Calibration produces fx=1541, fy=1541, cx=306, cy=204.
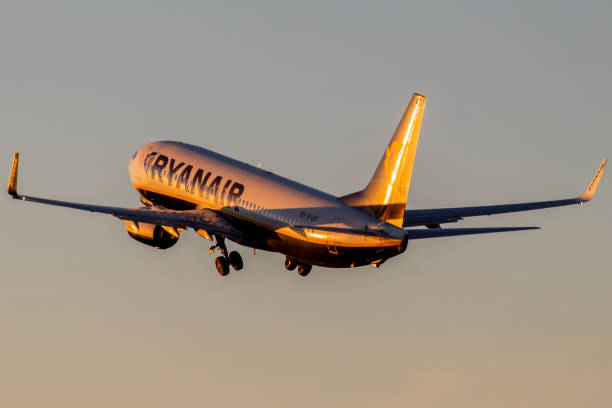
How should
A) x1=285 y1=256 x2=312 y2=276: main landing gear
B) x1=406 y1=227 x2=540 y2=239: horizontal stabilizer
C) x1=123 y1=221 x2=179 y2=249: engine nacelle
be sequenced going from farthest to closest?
x1=123 y1=221 x2=179 y2=249: engine nacelle
x1=285 y1=256 x2=312 y2=276: main landing gear
x1=406 y1=227 x2=540 y2=239: horizontal stabilizer

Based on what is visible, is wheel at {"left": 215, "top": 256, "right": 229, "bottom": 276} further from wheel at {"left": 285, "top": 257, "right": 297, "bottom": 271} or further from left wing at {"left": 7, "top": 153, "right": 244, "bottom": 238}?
wheel at {"left": 285, "top": 257, "right": 297, "bottom": 271}

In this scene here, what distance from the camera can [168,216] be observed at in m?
85.5

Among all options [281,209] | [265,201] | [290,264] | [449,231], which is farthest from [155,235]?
[449,231]

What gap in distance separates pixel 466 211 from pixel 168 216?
16902 mm

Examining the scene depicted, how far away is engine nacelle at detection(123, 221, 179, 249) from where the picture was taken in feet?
293

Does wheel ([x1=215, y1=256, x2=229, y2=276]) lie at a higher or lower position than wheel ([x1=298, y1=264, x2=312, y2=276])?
lower

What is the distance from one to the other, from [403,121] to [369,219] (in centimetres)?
541

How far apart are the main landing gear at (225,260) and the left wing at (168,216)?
4.76ft

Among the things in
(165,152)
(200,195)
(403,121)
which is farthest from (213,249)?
(403,121)

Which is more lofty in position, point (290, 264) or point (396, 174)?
point (396, 174)

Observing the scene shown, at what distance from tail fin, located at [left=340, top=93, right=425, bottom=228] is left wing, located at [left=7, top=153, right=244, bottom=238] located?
10537 mm

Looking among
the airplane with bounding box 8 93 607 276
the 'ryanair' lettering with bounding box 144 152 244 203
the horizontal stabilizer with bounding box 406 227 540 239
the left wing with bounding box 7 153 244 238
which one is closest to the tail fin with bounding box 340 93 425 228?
the airplane with bounding box 8 93 607 276

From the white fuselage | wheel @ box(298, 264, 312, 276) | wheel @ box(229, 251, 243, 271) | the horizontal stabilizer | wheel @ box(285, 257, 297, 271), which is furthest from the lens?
wheel @ box(298, 264, 312, 276)

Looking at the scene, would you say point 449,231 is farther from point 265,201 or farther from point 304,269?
point 304,269
